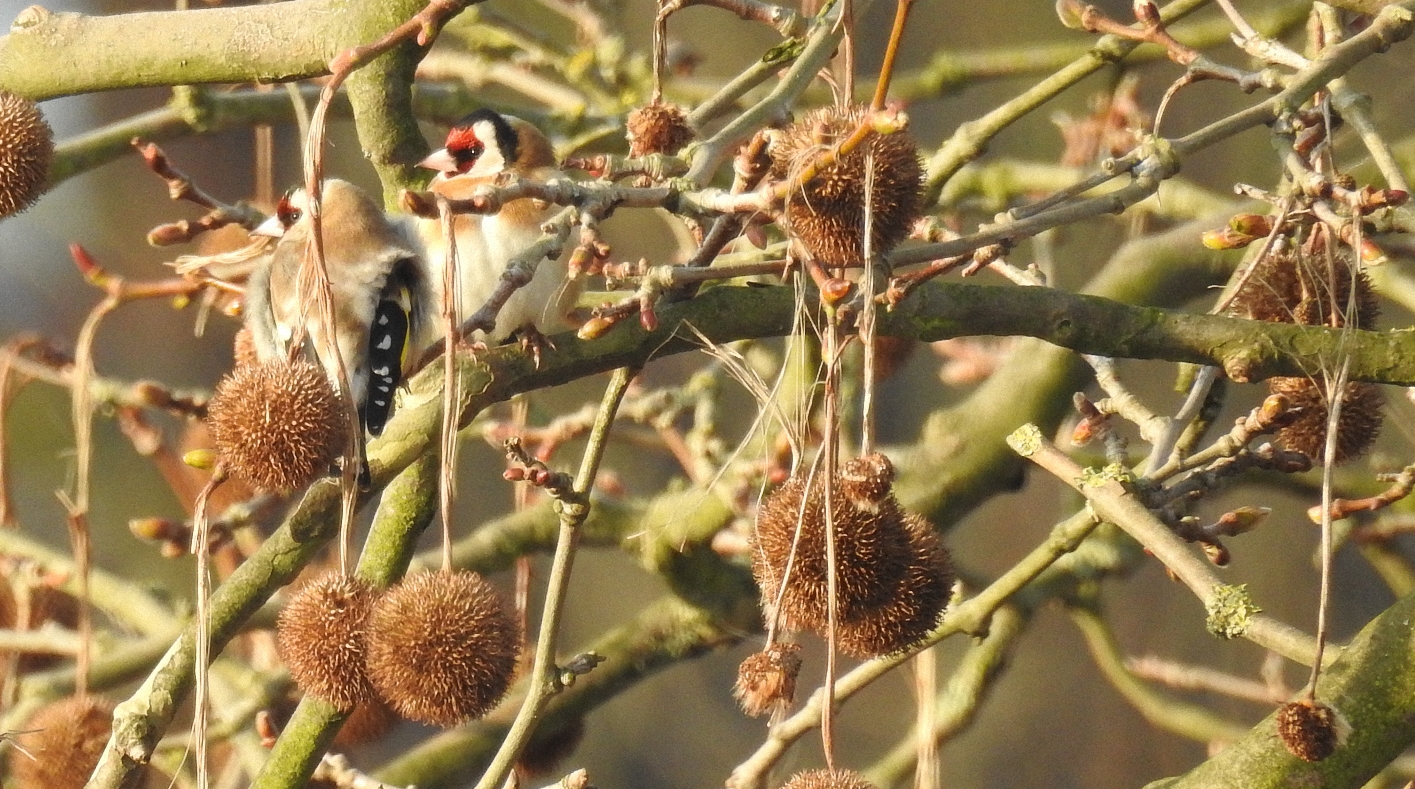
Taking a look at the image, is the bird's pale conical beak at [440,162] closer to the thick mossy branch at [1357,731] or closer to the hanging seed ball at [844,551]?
the hanging seed ball at [844,551]

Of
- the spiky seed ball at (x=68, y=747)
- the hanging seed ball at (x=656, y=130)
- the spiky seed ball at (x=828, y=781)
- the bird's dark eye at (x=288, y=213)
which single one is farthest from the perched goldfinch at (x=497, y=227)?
the spiky seed ball at (x=828, y=781)

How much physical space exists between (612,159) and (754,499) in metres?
1.60

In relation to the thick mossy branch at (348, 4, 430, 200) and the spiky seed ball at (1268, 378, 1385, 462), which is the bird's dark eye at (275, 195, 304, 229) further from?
the spiky seed ball at (1268, 378, 1385, 462)

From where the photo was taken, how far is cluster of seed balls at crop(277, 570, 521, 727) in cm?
155

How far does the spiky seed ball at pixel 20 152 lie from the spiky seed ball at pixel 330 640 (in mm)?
804

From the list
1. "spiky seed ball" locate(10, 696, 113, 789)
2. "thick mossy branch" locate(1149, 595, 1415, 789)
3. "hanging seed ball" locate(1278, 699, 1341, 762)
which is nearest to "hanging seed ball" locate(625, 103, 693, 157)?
"hanging seed ball" locate(1278, 699, 1341, 762)

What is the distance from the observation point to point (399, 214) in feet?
9.70

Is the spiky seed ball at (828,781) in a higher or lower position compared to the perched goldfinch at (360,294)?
lower

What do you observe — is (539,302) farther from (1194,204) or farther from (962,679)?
(1194,204)

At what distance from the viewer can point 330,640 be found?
1694mm

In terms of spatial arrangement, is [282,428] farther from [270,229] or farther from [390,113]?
[270,229]

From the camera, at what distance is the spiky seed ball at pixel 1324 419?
2.24m

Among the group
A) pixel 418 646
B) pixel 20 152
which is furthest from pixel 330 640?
pixel 20 152

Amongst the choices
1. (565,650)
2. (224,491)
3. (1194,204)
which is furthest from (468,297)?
(565,650)
